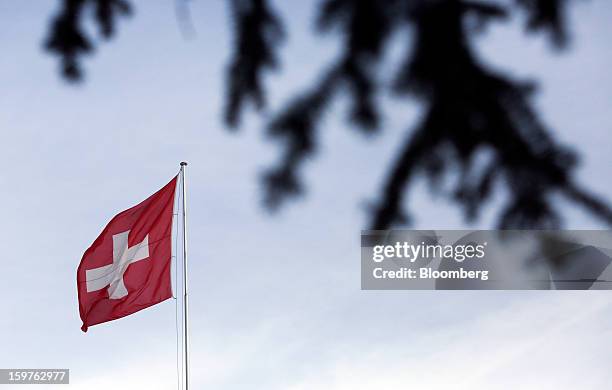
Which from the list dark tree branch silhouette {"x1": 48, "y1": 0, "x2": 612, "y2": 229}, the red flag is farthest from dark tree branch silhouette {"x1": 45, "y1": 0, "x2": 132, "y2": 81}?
the red flag

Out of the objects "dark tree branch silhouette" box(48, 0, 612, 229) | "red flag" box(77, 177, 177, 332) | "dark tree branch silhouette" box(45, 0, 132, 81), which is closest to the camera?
"dark tree branch silhouette" box(48, 0, 612, 229)

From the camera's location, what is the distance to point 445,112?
8.02 ft

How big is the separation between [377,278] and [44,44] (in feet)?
29.4

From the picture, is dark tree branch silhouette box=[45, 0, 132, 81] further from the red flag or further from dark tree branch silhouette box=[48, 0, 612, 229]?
the red flag

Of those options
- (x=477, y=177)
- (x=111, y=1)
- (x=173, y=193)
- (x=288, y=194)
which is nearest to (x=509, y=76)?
(x=477, y=177)

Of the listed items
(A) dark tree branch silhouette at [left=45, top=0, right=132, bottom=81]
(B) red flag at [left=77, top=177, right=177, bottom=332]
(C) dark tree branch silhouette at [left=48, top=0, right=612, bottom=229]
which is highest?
(B) red flag at [left=77, top=177, right=177, bottom=332]

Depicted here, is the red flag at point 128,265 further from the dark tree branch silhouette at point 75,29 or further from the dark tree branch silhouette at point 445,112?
the dark tree branch silhouette at point 445,112

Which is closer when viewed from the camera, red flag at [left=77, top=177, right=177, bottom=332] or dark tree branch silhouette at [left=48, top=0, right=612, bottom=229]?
dark tree branch silhouette at [left=48, top=0, right=612, bottom=229]

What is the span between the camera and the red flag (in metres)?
13.1

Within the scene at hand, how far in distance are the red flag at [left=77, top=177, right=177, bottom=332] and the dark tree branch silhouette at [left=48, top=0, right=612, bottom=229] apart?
34.7ft

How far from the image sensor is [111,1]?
3.57 metres

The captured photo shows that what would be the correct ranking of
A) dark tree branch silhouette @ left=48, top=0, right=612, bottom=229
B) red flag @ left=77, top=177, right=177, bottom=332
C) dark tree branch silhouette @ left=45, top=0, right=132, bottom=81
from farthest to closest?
red flag @ left=77, top=177, right=177, bottom=332 → dark tree branch silhouette @ left=45, top=0, right=132, bottom=81 → dark tree branch silhouette @ left=48, top=0, right=612, bottom=229

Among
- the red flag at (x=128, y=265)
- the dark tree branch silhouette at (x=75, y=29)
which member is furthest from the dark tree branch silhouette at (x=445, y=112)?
the red flag at (x=128, y=265)

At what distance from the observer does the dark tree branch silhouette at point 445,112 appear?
2383mm
